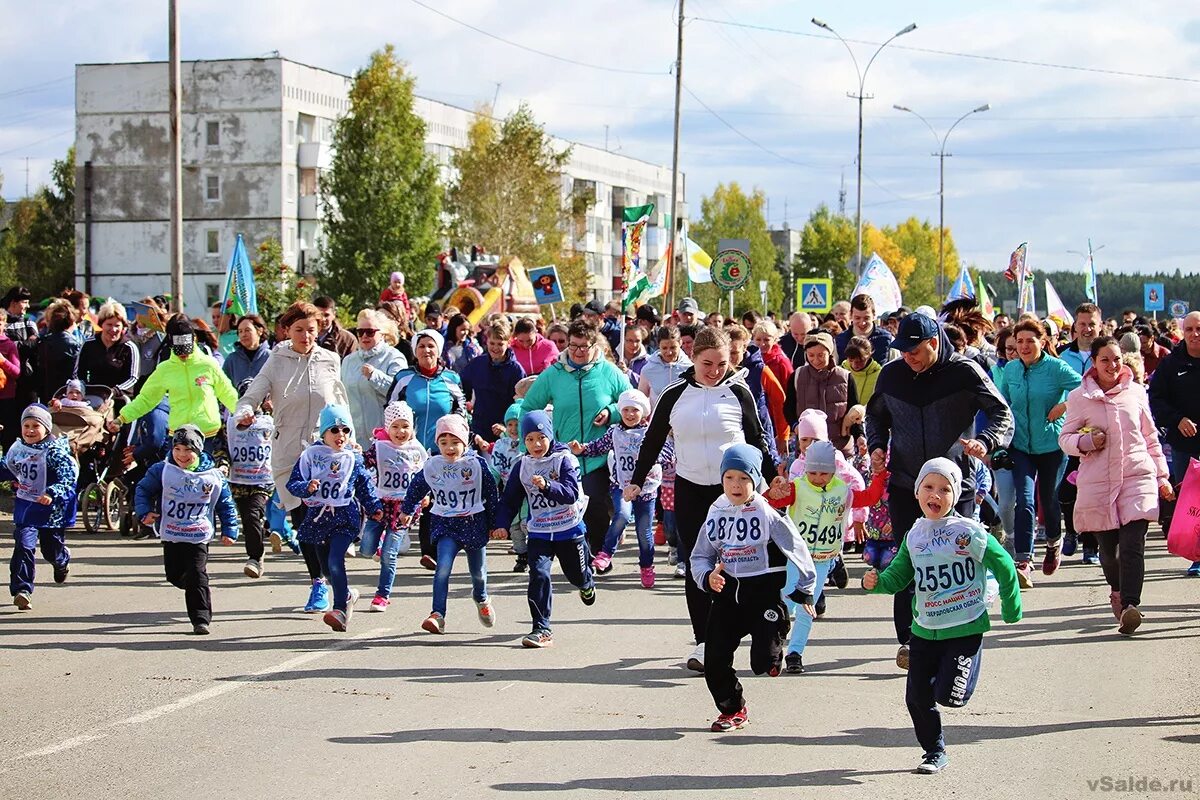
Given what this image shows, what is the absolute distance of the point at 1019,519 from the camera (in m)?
12.8

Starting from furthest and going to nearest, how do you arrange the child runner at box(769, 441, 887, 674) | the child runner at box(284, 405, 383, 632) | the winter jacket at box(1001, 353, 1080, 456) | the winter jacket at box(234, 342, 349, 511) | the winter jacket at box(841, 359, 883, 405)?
the winter jacket at box(841, 359, 883, 405) → the winter jacket at box(234, 342, 349, 511) → the winter jacket at box(1001, 353, 1080, 456) → the child runner at box(284, 405, 383, 632) → the child runner at box(769, 441, 887, 674)

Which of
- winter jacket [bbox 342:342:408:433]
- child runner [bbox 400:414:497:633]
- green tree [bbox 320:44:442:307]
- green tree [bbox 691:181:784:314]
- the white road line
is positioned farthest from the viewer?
green tree [bbox 691:181:784:314]

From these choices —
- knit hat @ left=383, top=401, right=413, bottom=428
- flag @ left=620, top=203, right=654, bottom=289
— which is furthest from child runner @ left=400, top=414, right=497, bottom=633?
flag @ left=620, top=203, right=654, bottom=289

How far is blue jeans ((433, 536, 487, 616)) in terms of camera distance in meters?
10.4

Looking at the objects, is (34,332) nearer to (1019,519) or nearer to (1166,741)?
(1019,519)

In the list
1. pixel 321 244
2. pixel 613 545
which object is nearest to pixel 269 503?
pixel 613 545

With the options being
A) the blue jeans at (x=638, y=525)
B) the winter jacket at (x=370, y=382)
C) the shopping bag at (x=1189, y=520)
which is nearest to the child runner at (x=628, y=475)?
the blue jeans at (x=638, y=525)

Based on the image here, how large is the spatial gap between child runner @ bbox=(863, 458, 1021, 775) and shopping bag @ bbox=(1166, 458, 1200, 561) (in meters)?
3.36

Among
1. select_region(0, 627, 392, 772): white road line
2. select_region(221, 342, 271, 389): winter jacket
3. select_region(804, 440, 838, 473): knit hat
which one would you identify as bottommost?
select_region(0, 627, 392, 772): white road line

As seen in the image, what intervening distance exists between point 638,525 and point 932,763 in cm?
619

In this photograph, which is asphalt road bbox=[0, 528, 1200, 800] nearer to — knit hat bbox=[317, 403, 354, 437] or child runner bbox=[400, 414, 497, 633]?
child runner bbox=[400, 414, 497, 633]

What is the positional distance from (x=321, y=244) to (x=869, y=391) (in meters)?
53.5

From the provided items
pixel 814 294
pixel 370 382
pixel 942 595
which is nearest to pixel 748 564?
pixel 942 595

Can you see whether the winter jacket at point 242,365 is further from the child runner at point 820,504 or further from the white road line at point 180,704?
the child runner at point 820,504
